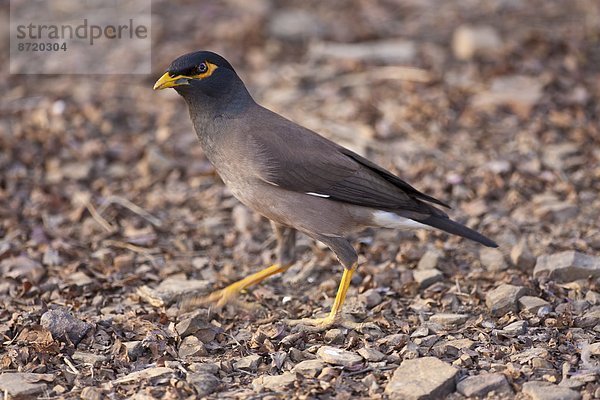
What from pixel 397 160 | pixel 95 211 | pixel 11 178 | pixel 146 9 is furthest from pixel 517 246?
pixel 146 9

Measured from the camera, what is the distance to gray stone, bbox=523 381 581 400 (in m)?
4.80

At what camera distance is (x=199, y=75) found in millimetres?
6254

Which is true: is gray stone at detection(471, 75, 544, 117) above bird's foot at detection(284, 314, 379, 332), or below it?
above

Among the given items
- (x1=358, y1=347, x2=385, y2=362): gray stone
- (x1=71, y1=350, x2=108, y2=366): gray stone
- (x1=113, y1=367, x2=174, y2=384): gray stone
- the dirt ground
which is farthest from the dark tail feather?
(x1=71, y1=350, x2=108, y2=366): gray stone

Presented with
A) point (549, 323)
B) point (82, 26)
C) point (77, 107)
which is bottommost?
point (549, 323)

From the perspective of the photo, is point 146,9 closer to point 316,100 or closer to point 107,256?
point 316,100

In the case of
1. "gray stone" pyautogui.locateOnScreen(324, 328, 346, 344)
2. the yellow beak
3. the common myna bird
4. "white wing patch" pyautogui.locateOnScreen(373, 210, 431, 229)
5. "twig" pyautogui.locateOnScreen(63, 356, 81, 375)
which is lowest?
"twig" pyautogui.locateOnScreen(63, 356, 81, 375)

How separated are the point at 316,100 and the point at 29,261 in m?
3.82

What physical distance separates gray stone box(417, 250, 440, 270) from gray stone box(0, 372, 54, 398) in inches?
115

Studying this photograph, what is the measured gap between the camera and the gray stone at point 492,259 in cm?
680

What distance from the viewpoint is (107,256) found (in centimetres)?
714

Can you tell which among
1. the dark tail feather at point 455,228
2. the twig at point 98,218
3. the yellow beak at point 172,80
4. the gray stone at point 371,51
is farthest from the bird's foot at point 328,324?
the gray stone at point 371,51

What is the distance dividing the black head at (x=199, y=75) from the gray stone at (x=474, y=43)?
443cm

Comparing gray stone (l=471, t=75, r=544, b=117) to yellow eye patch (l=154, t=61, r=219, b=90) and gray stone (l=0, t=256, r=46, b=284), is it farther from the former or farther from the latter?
gray stone (l=0, t=256, r=46, b=284)
